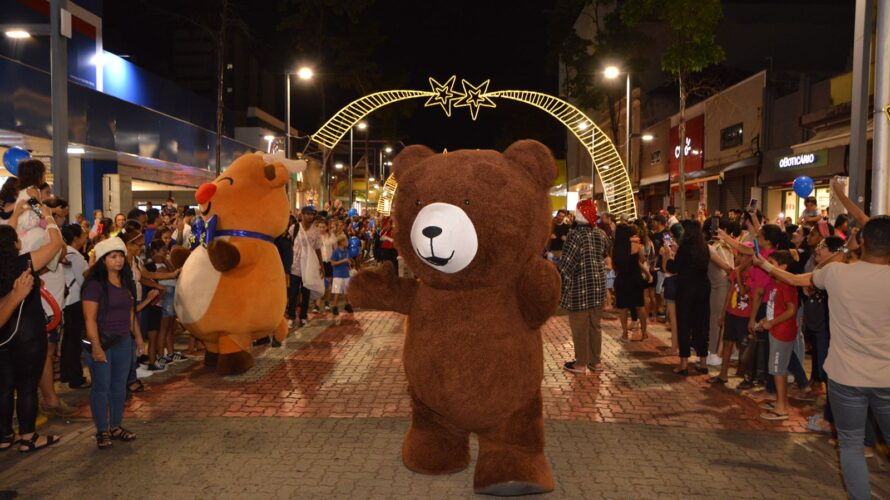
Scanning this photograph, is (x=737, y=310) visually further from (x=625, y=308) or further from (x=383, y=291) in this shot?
(x=383, y=291)

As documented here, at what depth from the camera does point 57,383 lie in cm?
764

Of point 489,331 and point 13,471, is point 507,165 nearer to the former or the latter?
point 489,331

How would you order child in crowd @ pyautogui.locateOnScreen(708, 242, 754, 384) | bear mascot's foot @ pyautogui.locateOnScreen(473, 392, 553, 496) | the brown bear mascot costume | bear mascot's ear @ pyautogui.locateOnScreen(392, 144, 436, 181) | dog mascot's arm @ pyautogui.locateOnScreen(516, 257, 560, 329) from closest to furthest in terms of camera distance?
the brown bear mascot costume, dog mascot's arm @ pyautogui.locateOnScreen(516, 257, 560, 329), bear mascot's foot @ pyautogui.locateOnScreen(473, 392, 553, 496), bear mascot's ear @ pyautogui.locateOnScreen(392, 144, 436, 181), child in crowd @ pyautogui.locateOnScreen(708, 242, 754, 384)

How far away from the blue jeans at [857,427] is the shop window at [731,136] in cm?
2267

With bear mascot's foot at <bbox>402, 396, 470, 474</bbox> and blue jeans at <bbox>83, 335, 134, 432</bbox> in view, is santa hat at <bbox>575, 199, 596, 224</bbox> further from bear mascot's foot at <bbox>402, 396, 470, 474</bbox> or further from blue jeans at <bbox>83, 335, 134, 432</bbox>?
blue jeans at <bbox>83, 335, 134, 432</bbox>

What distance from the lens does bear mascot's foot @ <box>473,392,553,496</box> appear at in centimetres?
450

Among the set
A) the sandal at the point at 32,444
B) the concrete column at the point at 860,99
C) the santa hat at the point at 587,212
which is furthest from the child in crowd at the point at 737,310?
the sandal at the point at 32,444

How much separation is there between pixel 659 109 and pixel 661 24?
458 centimetres

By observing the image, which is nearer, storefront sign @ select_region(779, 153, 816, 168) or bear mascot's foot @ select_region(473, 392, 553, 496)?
bear mascot's foot @ select_region(473, 392, 553, 496)

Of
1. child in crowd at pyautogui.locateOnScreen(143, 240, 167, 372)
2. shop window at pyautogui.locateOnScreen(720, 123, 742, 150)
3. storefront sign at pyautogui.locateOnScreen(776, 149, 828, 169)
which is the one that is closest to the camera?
child in crowd at pyautogui.locateOnScreen(143, 240, 167, 372)

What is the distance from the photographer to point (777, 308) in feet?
20.9

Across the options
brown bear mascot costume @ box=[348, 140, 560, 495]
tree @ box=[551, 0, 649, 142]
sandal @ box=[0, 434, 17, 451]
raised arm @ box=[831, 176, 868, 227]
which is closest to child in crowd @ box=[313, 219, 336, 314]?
sandal @ box=[0, 434, 17, 451]

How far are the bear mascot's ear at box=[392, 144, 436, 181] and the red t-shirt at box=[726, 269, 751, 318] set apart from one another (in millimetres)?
4294

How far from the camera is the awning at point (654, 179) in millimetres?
32487
